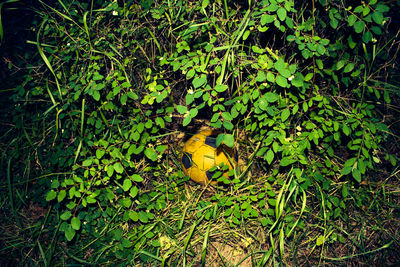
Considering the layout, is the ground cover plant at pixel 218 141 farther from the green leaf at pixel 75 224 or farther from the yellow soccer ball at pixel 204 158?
the yellow soccer ball at pixel 204 158

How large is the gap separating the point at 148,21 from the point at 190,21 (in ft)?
1.32

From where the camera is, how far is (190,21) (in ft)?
6.99

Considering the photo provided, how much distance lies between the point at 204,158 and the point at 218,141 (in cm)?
57

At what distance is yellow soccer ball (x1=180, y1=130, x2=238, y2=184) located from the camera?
82.9 inches

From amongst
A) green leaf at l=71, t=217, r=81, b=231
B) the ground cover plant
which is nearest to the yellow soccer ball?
the ground cover plant

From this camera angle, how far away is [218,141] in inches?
61.6

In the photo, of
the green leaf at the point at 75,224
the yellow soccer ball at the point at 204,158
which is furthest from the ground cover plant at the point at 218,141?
the yellow soccer ball at the point at 204,158

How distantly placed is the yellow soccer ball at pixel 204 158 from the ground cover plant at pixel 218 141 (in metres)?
0.13

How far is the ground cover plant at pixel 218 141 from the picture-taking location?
5.96 ft

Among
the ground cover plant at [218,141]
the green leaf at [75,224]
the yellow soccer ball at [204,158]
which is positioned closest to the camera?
the green leaf at [75,224]

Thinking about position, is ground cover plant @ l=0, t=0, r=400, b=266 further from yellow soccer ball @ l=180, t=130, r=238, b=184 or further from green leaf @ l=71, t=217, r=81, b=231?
yellow soccer ball @ l=180, t=130, r=238, b=184

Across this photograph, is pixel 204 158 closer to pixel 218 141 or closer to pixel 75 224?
pixel 218 141

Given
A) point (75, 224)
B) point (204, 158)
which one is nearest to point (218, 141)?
point (204, 158)

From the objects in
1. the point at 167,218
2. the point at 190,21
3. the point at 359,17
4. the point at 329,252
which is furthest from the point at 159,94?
the point at 329,252
